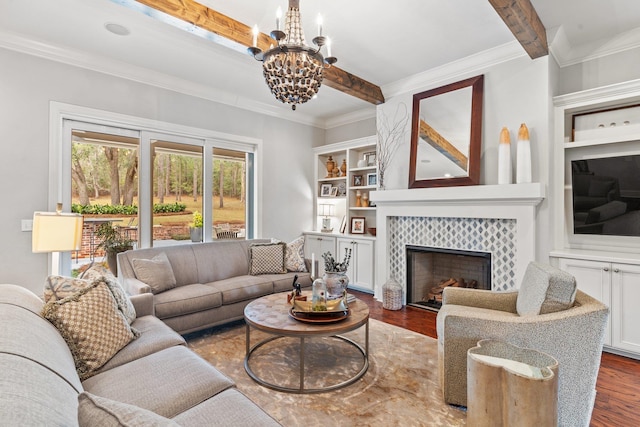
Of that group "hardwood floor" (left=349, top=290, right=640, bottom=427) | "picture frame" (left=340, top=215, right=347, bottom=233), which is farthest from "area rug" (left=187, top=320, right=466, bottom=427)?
"picture frame" (left=340, top=215, right=347, bottom=233)

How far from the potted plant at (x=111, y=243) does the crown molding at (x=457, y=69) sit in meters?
3.74

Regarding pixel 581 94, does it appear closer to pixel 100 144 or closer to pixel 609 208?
pixel 609 208

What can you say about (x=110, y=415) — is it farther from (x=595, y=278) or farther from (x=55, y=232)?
(x=595, y=278)

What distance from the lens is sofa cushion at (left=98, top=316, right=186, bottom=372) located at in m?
1.76

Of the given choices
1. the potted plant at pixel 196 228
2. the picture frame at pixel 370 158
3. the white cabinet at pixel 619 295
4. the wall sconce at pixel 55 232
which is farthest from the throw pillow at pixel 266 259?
the white cabinet at pixel 619 295

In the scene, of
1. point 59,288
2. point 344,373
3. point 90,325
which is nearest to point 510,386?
point 344,373

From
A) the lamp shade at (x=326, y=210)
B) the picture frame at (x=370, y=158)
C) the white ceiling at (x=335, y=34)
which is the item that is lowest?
the lamp shade at (x=326, y=210)

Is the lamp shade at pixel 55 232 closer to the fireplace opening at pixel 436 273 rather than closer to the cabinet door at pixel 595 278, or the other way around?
the fireplace opening at pixel 436 273

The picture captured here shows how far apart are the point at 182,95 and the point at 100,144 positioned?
3.76ft

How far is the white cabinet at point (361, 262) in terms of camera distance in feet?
15.6

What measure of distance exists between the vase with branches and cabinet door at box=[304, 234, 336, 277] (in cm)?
138

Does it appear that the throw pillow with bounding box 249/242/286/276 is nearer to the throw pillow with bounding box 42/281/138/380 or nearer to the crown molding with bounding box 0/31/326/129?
the throw pillow with bounding box 42/281/138/380

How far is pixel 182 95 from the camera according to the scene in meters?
4.18

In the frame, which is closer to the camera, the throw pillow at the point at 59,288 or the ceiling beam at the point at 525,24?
the throw pillow at the point at 59,288
